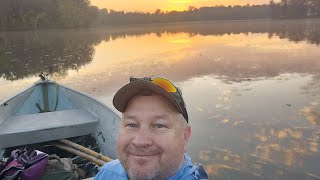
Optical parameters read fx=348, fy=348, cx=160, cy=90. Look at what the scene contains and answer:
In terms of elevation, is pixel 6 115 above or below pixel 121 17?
below

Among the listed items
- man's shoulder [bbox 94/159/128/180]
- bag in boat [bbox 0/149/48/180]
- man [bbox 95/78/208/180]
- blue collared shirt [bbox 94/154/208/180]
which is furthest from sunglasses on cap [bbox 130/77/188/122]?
bag in boat [bbox 0/149/48/180]

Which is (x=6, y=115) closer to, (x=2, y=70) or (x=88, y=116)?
(x=88, y=116)

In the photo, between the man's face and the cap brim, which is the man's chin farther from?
the cap brim

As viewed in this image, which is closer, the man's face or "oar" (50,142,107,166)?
the man's face

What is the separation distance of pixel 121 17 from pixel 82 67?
355 ft

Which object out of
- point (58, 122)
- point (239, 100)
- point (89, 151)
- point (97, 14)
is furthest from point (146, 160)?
point (97, 14)

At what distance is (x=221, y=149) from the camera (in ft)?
24.2

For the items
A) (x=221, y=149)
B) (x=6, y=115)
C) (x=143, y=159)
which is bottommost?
(x=221, y=149)

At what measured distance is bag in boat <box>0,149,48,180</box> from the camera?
3703 millimetres

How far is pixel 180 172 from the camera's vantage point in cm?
198

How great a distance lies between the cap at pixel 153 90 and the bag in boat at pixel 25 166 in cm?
219

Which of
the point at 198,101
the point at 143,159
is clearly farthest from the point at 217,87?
the point at 143,159

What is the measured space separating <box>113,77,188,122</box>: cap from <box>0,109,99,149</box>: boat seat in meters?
4.17

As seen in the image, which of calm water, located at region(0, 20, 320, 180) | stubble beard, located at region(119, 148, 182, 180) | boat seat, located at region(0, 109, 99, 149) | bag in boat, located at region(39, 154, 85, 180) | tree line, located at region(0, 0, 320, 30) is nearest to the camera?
stubble beard, located at region(119, 148, 182, 180)
